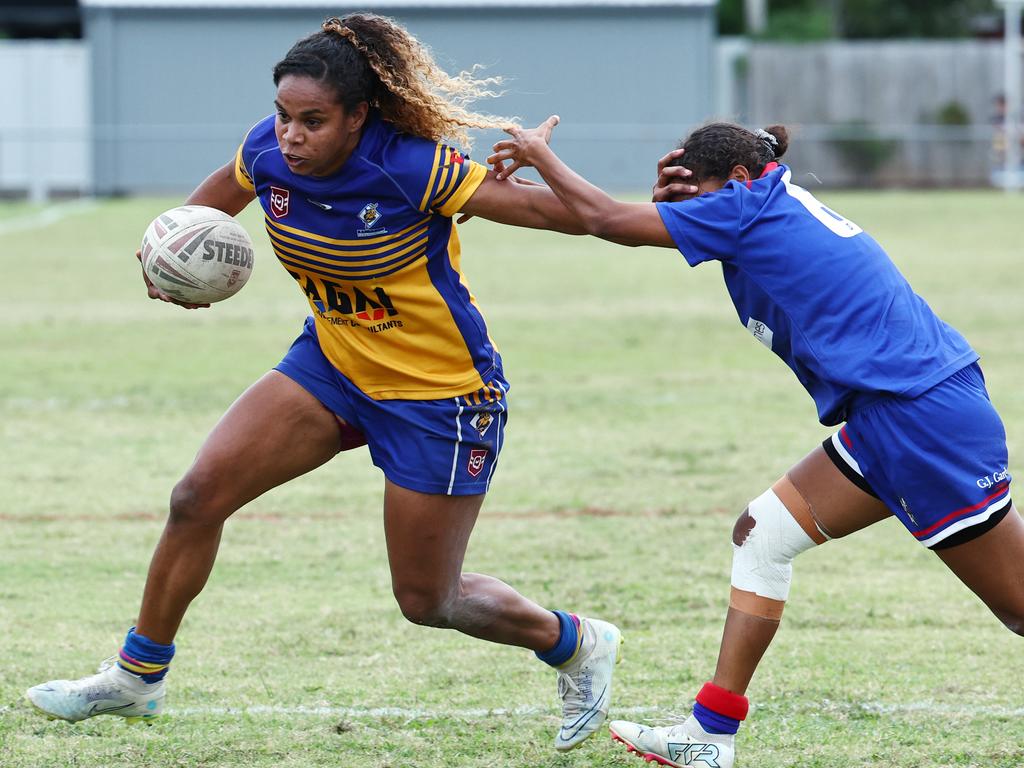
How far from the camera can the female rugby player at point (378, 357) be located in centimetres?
455

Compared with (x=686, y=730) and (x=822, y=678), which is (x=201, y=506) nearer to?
(x=686, y=730)

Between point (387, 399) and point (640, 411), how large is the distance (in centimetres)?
603

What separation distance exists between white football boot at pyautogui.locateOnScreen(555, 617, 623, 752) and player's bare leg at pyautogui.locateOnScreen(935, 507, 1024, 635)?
1198mm

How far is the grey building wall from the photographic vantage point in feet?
105

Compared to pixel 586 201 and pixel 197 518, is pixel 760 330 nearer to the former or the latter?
pixel 586 201

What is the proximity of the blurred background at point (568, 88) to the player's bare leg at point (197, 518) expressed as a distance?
2657 cm

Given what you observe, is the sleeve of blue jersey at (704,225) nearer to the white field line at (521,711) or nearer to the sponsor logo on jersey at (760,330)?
the sponsor logo on jersey at (760,330)

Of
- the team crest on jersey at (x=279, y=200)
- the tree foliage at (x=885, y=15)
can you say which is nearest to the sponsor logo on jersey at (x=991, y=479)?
the team crest on jersey at (x=279, y=200)

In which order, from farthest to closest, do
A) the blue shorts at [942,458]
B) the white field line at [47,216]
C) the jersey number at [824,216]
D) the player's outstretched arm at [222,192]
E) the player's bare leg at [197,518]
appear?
the white field line at [47,216]
the player's outstretched arm at [222,192]
the player's bare leg at [197,518]
the jersey number at [824,216]
the blue shorts at [942,458]

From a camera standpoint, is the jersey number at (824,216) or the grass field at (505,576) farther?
the grass field at (505,576)

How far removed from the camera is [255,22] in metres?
32.6

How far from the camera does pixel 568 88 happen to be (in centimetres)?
3309

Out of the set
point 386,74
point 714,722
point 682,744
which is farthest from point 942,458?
point 386,74

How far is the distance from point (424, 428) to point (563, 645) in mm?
861
